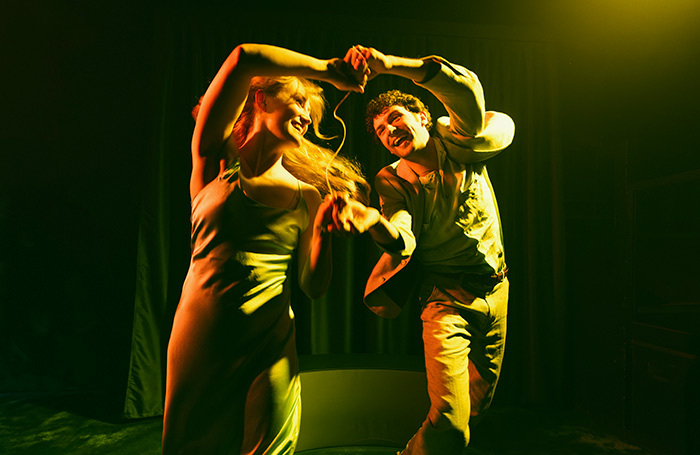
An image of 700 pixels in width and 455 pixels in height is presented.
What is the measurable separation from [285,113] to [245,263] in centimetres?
40

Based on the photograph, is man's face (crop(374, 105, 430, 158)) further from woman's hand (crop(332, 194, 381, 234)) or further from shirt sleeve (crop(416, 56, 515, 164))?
woman's hand (crop(332, 194, 381, 234))

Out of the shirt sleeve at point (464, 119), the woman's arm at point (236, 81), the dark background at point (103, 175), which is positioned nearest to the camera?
the woman's arm at point (236, 81)

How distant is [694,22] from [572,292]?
185 centimetres

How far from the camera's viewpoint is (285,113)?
3.46 feet

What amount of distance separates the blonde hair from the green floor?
141cm

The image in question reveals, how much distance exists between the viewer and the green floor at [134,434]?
228 cm

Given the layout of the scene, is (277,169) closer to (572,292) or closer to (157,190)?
(157,190)

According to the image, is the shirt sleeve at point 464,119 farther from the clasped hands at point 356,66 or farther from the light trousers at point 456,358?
the light trousers at point 456,358

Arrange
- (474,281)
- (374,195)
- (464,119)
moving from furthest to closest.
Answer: (374,195) < (474,281) < (464,119)

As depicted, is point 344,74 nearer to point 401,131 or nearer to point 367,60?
point 367,60

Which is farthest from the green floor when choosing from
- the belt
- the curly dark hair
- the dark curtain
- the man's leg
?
the curly dark hair

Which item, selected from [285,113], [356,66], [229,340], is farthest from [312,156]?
[229,340]

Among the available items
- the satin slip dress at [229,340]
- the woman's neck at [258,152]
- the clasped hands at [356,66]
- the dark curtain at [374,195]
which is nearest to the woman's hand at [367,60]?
the clasped hands at [356,66]

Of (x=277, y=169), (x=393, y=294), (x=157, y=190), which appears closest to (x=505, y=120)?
(x=393, y=294)
